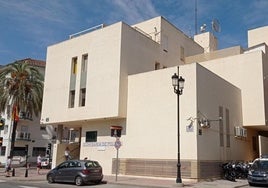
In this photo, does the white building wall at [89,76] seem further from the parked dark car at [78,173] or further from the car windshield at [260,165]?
the car windshield at [260,165]

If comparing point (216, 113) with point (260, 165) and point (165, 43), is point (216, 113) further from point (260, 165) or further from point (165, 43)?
point (165, 43)

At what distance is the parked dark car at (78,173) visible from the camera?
20.0m

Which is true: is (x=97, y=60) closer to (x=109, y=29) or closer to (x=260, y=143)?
(x=109, y=29)

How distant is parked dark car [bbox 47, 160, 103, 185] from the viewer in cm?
2002

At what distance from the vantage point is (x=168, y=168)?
895 inches

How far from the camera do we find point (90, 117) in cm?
2733

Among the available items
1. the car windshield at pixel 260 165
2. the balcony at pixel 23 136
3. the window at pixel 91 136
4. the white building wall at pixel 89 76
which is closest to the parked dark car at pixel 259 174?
the car windshield at pixel 260 165

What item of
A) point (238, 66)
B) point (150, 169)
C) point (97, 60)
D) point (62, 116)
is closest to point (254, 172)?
point (150, 169)

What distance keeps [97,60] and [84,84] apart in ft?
8.42

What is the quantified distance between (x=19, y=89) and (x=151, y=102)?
19.2 metres

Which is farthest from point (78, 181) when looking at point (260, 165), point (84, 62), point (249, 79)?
point (249, 79)

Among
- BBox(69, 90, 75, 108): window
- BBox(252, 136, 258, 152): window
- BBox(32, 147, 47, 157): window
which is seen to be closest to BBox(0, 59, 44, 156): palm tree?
BBox(69, 90, 75, 108): window

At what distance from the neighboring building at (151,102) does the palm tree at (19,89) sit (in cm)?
673

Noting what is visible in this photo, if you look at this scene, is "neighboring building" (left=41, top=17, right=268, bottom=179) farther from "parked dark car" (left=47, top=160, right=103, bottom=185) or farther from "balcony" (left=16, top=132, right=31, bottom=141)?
"balcony" (left=16, top=132, right=31, bottom=141)
